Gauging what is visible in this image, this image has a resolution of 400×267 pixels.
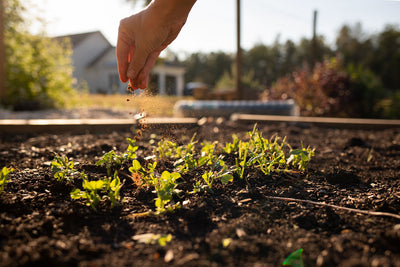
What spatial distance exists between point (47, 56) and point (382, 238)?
8.05 meters

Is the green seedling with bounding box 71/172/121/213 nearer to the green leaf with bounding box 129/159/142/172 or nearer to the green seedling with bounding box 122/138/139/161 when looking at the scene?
the green leaf with bounding box 129/159/142/172

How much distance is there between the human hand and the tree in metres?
5.86

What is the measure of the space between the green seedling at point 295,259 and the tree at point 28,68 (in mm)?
6796

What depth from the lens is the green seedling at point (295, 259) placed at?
862mm

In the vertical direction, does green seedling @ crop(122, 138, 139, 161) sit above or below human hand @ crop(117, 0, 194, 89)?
below

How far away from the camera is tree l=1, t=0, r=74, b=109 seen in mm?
6574

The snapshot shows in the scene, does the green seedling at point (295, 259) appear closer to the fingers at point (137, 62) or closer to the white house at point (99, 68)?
the fingers at point (137, 62)

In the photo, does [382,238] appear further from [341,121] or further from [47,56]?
[47,56]

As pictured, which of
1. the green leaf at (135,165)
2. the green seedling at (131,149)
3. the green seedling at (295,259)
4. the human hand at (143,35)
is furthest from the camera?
the green seedling at (131,149)

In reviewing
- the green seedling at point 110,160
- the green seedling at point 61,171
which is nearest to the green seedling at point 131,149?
the green seedling at point 110,160

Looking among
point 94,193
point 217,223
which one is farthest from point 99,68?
point 217,223

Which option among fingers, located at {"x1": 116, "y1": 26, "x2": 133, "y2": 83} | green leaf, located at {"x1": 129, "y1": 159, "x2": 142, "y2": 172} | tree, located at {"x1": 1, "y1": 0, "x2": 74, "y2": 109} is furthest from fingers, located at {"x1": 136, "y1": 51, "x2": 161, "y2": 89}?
tree, located at {"x1": 1, "y1": 0, "x2": 74, "y2": 109}

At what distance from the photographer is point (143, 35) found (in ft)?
4.23

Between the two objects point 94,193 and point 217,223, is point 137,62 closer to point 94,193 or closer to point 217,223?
point 94,193
